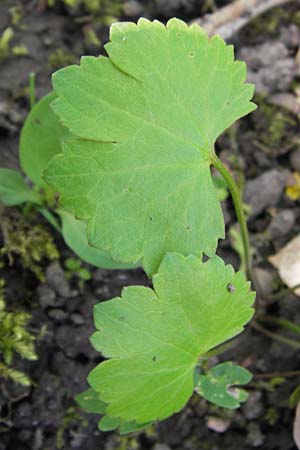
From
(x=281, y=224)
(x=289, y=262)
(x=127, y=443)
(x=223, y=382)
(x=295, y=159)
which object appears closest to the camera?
(x=223, y=382)

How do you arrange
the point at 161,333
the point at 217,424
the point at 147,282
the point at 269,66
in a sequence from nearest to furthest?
1. the point at 161,333
2. the point at 217,424
3. the point at 147,282
4. the point at 269,66

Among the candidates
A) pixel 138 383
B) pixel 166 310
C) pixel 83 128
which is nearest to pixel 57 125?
pixel 83 128

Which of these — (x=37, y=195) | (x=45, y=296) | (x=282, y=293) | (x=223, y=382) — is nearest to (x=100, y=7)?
(x=37, y=195)

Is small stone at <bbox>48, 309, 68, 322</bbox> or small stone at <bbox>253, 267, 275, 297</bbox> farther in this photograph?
small stone at <bbox>253, 267, 275, 297</bbox>

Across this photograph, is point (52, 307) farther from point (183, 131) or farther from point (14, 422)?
point (183, 131)

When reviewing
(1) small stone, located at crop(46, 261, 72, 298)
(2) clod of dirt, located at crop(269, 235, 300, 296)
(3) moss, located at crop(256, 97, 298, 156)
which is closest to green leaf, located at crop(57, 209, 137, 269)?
(1) small stone, located at crop(46, 261, 72, 298)

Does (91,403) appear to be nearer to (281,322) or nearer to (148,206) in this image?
(148,206)

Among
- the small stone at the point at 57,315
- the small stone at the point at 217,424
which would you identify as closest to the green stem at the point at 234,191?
the small stone at the point at 217,424

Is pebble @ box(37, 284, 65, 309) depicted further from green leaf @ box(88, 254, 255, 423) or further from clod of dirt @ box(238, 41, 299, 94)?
clod of dirt @ box(238, 41, 299, 94)
